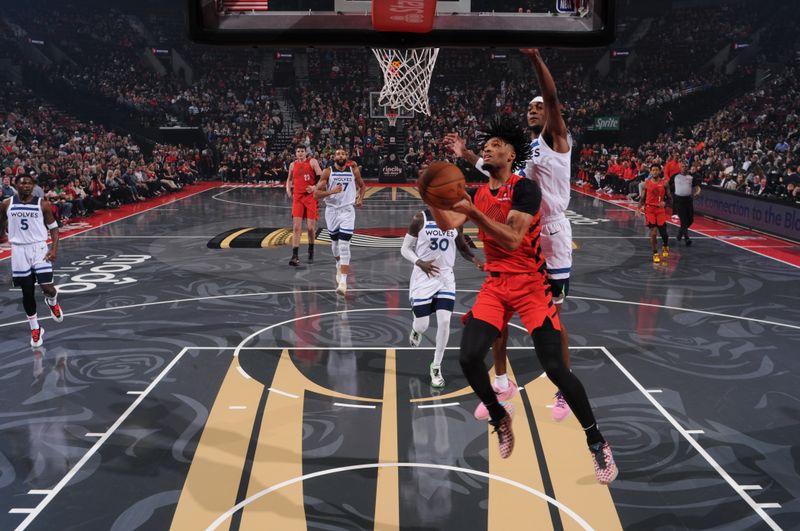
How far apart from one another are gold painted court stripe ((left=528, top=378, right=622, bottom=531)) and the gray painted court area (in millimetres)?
77

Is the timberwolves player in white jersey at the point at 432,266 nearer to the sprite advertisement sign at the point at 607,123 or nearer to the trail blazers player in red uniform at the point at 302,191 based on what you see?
the trail blazers player in red uniform at the point at 302,191

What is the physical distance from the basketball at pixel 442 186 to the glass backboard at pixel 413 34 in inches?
38.8

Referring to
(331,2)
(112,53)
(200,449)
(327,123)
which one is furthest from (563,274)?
(112,53)

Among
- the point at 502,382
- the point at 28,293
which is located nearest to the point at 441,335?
the point at 502,382

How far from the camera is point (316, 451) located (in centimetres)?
529

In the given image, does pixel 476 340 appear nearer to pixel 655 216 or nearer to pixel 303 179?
pixel 303 179

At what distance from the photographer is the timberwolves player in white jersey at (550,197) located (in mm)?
4836

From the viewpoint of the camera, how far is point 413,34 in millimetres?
4059

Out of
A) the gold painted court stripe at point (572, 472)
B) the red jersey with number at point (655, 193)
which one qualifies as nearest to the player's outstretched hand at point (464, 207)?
the gold painted court stripe at point (572, 472)

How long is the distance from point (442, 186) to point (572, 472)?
2606 millimetres

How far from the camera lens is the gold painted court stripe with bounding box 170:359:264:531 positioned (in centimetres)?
445

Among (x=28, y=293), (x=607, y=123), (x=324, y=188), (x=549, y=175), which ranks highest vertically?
(x=607, y=123)

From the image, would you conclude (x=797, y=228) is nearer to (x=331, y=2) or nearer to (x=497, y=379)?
(x=497, y=379)

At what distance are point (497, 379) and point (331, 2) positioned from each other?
2.85 meters
